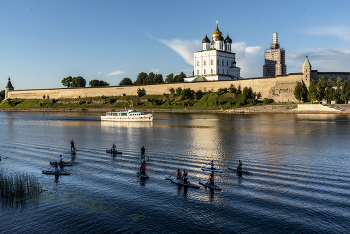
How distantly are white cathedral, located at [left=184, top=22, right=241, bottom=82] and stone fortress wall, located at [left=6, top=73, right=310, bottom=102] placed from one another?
10.2 metres

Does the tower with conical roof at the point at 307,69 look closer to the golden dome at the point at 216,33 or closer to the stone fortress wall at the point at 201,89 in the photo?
the stone fortress wall at the point at 201,89

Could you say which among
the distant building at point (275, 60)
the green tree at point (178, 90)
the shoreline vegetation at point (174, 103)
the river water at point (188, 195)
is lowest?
the river water at point (188, 195)

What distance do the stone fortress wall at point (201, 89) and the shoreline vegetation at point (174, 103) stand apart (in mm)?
2273

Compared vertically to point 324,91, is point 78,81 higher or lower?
higher

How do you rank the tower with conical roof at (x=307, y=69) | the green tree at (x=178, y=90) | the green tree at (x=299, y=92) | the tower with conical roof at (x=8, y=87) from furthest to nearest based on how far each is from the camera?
1. the tower with conical roof at (x=8, y=87)
2. the green tree at (x=178, y=90)
3. the tower with conical roof at (x=307, y=69)
4. the green tree at (x=299, y=92)

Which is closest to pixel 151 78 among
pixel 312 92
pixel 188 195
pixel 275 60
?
pixel 275 60

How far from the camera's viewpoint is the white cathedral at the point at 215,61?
4847 inches

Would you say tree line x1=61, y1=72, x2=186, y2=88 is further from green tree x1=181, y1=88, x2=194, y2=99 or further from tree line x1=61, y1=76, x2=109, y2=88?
green tree x1=181, y1=88, x2=194, y2=99

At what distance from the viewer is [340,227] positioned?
13133mm

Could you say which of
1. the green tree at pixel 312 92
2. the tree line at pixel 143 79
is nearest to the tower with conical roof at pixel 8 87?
the tree line at pixel 143 79

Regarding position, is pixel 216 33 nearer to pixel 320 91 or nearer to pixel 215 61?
pixel 215 61

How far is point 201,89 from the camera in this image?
4503 inches

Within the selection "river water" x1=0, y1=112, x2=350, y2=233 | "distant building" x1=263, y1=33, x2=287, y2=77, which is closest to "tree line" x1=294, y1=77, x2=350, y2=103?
"river water" x1=0, y1=112, x2=350, y2=233

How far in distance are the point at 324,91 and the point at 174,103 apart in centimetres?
5089
